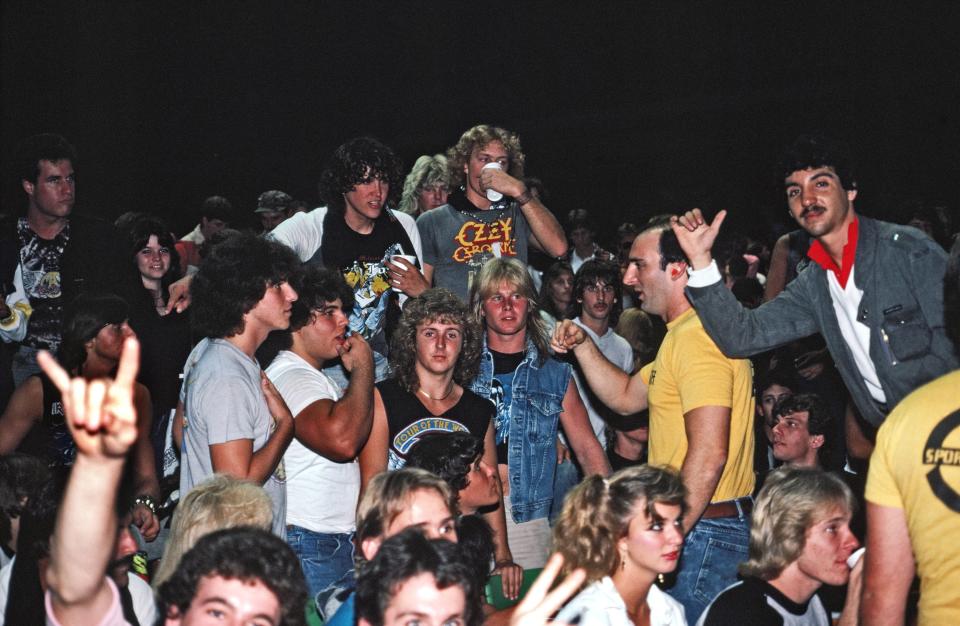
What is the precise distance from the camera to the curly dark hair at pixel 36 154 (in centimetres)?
561

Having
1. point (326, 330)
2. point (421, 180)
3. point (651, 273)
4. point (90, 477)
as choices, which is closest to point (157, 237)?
point (421, 180)

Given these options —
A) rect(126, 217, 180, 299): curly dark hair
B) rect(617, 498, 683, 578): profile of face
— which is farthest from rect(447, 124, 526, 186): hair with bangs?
rect(617, 498, 683, 578): profile of face

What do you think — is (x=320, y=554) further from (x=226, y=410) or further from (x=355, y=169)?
(x=355, y=169)

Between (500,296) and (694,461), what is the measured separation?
5.04 feet

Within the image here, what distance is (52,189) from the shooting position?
219 inches

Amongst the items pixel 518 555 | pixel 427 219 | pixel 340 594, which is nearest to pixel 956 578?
pixel 340 594

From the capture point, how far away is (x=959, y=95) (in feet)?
29.8

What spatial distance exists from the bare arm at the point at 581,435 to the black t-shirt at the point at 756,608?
139 centimetres

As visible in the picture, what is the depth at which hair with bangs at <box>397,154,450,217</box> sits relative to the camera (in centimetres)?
729

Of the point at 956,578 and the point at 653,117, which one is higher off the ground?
the point at 653,117

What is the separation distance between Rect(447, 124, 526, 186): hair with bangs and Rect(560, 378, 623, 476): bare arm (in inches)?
58.1

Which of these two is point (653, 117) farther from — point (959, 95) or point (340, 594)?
point (340, 594)

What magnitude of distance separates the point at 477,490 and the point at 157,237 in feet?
10.3

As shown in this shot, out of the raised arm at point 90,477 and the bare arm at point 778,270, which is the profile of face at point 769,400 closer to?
the bare arm at point 778,270
